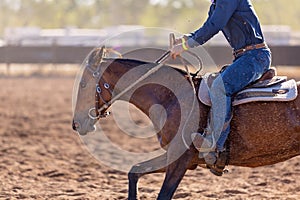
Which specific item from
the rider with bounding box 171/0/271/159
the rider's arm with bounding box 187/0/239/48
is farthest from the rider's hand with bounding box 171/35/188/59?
the rider's arm with bounding box 187/0/239/48

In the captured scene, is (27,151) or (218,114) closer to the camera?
(218,114)

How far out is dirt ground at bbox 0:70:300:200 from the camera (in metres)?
7.05

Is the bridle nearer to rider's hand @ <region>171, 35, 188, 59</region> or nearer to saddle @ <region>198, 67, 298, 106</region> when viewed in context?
→ rider's hand @ <region>171, 35, 188, 59</region>

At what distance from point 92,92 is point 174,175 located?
1199 mm

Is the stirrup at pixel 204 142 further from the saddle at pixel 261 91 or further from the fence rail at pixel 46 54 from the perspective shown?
the fence rail at pixel 46 54

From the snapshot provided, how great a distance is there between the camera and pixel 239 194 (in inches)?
279

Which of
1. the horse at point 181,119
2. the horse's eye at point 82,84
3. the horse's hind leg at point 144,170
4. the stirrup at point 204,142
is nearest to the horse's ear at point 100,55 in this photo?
the horse at point 181,119

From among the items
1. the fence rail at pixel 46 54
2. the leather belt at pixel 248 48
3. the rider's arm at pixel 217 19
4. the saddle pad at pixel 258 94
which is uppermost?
the fence rail at pixel 46 54

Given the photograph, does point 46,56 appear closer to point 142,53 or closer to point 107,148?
point 142,53

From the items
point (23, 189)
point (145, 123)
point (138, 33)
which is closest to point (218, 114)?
point (23, 189)

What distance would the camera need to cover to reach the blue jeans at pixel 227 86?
5199 mm

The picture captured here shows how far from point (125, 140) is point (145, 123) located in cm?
200

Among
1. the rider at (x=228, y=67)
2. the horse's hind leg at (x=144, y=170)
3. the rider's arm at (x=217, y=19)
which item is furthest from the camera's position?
the horse's hind leg at (x=144, y=170)

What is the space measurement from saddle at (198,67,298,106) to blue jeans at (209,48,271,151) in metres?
0.07
